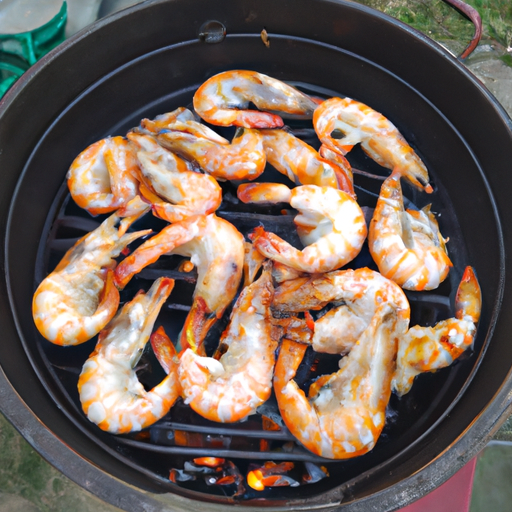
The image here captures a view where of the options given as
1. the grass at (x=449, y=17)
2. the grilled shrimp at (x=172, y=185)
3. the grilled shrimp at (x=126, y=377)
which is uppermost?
the grass at (x=449, y=17)

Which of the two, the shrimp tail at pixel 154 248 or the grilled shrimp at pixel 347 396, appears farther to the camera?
the shrimp tail at pixel 154 248

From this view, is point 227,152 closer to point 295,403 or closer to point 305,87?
point 305,87

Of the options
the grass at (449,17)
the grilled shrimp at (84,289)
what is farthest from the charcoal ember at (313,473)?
the grass at (449,17)

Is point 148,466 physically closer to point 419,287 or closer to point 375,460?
point 375,460

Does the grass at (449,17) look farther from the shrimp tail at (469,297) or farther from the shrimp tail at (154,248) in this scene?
the shrimp tail at (154,248)

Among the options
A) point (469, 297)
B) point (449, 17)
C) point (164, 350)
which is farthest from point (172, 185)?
point (449, 17)

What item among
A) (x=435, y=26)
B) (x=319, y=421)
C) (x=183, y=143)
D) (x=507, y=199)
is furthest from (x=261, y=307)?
(x=435, y=26)

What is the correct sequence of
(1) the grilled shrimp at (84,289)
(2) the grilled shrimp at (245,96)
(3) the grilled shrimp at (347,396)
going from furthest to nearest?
(2) the grilled shrimp at (245,96), (1) the grilled shrimp at (84,289), (3) the grilled shrimp at (347,396)

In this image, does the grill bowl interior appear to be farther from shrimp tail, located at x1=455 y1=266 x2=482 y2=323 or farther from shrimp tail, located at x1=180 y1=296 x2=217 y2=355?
shrimp tail, located at x1=180 y1=296 x2=217 y2=355
